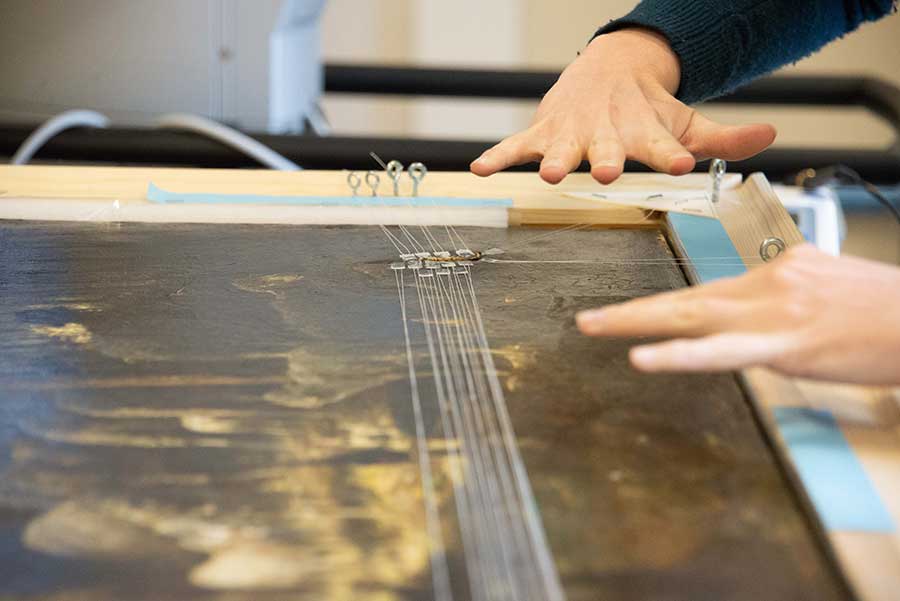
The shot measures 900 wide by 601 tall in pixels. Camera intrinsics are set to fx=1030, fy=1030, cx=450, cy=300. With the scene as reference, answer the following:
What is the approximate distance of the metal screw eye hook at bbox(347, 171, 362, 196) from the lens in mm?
995

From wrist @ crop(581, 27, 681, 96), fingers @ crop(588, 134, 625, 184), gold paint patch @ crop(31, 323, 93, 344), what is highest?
wrist @ crop(581, 27, 681, 96)

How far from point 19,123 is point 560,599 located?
53.0 inches

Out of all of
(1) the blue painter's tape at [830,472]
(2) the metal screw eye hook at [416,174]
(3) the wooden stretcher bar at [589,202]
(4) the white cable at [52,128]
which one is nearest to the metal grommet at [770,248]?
(3) the wooden stretcher bar at [589,202]

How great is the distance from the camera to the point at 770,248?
0.79 metres

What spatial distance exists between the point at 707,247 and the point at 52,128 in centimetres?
98

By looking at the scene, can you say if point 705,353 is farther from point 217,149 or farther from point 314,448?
point 217,149

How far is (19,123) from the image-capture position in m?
1.53

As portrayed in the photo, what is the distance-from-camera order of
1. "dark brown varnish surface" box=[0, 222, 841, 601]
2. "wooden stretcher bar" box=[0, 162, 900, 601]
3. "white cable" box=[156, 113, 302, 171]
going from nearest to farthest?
"dark brown varnish surface" box=[0, 222, 841, 601] → "wooden stretcher bar" box=[0, 162, 900, 601] → "white cable" box=[156, 113, 302, 171]

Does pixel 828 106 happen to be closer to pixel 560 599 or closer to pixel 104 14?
pixel 104 14

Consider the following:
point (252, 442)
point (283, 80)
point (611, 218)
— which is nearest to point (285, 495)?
point (252, 442)

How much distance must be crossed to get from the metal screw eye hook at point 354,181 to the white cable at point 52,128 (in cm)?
61

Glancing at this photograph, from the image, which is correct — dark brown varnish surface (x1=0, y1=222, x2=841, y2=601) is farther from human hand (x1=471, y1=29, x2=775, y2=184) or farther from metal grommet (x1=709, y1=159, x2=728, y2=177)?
metal grommet (x1=709, y1=159, x2=728, y2=177)

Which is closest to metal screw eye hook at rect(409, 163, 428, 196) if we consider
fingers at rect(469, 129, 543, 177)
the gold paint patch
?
fingers at rect(469, 129, 543, 177)

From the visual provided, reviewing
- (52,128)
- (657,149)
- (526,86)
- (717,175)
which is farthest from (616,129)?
(526,86)
